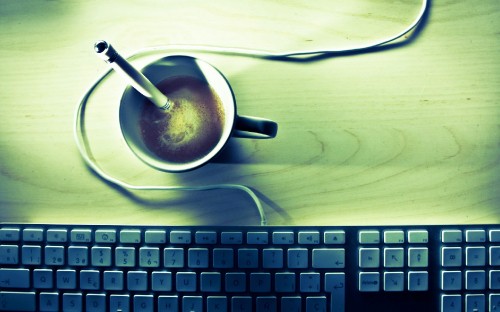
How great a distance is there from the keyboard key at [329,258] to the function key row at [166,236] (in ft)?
0.03

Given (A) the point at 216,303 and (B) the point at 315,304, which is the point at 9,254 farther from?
(B) the point at 315,304

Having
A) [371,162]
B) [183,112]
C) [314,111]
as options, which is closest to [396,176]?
[371,162]

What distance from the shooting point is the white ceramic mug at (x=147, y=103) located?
0.55m

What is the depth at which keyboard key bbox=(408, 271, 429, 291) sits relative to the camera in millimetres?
588

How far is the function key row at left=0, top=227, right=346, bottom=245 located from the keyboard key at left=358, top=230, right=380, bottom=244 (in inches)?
0.9

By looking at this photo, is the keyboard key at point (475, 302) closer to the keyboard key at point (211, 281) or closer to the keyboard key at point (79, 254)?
the keyboard key at point (211, 281)

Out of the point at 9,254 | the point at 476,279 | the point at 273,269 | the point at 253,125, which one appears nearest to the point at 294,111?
the point at 253,125

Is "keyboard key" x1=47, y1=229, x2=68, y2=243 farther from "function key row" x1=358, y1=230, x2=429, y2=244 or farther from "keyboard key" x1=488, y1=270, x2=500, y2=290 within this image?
"keyboard key" x1=488, y1=270, x2=500, y2=290

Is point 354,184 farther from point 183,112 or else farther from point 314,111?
point 183,112

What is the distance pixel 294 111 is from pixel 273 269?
0.70ft

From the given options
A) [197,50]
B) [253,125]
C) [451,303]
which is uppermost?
[197,50]

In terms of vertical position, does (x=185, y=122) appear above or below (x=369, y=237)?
above

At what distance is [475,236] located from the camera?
1.93 feet

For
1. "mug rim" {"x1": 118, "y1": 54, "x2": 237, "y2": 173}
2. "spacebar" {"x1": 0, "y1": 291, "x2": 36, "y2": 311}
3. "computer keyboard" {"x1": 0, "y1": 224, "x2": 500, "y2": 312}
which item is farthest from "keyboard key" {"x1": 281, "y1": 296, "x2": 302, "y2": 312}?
"spacebar" {"x1": 0, "y1": 291, "x2": 36, "y2": 311}
